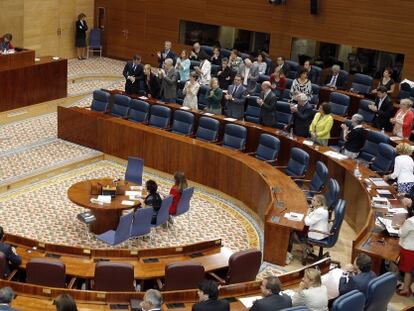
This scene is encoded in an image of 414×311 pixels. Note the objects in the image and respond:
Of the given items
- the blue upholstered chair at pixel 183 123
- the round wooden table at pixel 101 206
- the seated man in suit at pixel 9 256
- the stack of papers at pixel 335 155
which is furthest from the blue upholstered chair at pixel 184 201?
the seated man in suit at pixel 9 256

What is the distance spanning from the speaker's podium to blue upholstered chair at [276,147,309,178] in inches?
299

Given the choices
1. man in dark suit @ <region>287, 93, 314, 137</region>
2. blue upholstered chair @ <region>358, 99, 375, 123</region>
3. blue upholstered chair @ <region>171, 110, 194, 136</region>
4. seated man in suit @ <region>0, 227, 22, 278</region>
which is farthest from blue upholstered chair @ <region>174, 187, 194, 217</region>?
blue upholstered chair @ <region>358, 99, 375, 123</region>

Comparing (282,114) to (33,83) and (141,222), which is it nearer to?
(141,222)

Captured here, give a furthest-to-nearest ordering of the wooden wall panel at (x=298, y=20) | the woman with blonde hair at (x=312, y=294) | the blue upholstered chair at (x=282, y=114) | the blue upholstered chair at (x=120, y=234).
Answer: the wooden wall panel at (x=298, y=20)
the blue upholstered chair at (x=282, y=114)
the blue upholstered chair at (x=120, y=234)
the woman with blonde hair at (x=312, y=294)

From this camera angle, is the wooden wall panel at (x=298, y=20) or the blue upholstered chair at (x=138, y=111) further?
the wooden wall panel at (x=298, y=20)

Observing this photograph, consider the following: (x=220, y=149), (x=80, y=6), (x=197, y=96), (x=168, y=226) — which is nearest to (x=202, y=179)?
(x=220, y=149)

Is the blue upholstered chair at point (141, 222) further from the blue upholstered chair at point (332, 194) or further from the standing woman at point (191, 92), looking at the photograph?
the standing woman at point (191, 92)

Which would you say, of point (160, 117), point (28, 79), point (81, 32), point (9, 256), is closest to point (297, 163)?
point (160, 117)

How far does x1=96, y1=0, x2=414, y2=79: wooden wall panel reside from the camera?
1777 cm

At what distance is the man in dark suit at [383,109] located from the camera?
14.3 meters

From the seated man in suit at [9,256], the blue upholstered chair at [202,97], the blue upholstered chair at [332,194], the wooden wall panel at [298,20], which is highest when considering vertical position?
the wooden wall panel at [298,20]

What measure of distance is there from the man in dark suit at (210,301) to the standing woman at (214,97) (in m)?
8.24

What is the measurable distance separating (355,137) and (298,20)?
734 centimetres

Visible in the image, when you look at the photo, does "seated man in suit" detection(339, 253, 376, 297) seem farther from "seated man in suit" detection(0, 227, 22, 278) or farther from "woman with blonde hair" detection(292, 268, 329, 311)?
"seated man in suit" detection(0, 227, 22, 278)
